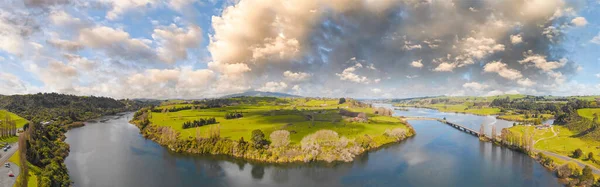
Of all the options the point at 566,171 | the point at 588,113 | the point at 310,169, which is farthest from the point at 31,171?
the point at 588,113

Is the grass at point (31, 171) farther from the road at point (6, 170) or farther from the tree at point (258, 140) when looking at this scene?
the tree at point (258, 140)

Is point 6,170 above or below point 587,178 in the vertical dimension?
above

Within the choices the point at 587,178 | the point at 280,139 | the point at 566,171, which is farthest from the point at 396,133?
the point at 587,178

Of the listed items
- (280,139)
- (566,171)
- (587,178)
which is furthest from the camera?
(280,139)

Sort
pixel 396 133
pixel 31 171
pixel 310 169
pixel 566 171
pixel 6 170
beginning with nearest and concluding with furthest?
pixel 31 171, pixel 6 170, pixel 566 171, pixel 310 169, pixel 396 133

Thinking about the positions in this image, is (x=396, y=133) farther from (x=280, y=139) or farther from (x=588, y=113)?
(x=588, y=113)

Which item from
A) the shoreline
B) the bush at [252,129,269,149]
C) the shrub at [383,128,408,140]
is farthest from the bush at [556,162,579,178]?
the bush at [252,129,269,149]

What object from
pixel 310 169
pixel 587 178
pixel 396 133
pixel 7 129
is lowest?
pixel 310 169

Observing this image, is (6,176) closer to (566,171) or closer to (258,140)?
(258,140)

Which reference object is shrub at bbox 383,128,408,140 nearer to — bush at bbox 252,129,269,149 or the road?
bush at bbox 252,129,269,149

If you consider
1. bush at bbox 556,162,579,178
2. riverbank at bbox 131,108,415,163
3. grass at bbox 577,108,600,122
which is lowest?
bush at bbox 556,162,579,178

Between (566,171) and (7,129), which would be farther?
(7,129)
